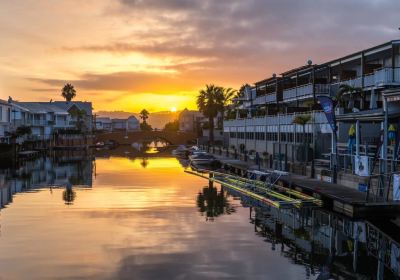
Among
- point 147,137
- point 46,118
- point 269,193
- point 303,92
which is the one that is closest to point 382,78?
point 269,193

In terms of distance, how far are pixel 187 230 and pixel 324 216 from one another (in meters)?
8.61

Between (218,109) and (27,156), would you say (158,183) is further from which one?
(218,109)

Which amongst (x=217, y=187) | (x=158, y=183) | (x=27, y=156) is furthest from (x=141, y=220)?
(x=27, y=156)

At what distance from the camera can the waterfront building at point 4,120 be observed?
9875 centimetres

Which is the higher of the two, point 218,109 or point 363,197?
point 218,109

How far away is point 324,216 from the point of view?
32.0 metres

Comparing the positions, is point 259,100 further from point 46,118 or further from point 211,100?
point 46,118

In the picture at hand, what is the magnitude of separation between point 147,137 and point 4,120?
309ft

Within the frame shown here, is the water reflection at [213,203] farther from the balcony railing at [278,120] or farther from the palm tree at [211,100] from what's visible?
the palm tree at [211,100]

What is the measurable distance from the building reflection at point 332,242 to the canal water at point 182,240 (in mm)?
45

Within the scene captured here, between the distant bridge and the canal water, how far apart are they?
142 m

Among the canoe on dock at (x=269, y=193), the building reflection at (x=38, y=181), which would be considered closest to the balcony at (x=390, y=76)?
the canoe on dock at (x=269, y=193)

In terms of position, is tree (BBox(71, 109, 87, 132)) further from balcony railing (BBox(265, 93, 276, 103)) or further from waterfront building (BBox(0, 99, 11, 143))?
balcony railing (BBox(265, 93, 276, 103))

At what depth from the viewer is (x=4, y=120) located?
10119 centimetres
